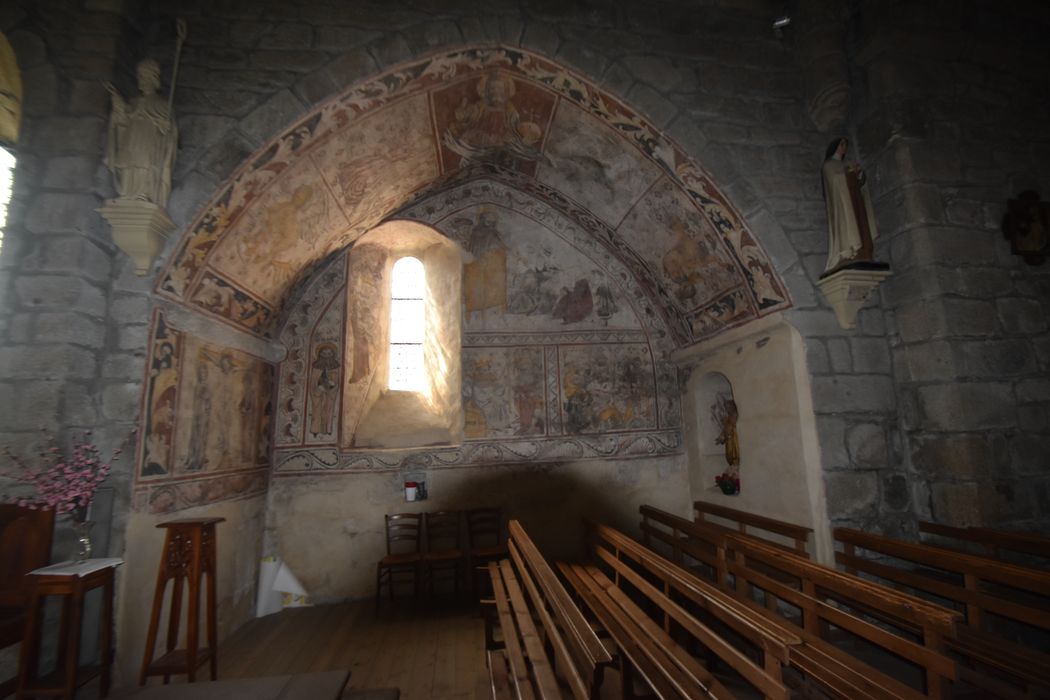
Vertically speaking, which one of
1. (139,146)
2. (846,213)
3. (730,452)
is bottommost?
(730,452)

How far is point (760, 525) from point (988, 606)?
206 cm

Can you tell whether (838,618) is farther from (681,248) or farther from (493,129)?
(493,129)

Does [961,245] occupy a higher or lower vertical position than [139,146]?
lower

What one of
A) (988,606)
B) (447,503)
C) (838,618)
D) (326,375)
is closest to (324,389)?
(326,375)

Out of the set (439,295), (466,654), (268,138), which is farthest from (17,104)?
(466,654)

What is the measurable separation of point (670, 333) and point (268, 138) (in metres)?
5.08

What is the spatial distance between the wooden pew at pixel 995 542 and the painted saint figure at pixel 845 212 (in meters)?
2.29

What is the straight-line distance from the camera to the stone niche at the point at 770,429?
4.51 m

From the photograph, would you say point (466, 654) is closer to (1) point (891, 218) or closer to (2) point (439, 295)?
(2) point (439, 295)

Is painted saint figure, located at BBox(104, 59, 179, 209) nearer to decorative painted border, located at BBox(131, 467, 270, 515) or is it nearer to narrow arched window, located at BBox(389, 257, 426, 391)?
decorative painted border, located at BBox(131, 467, 270, 515)

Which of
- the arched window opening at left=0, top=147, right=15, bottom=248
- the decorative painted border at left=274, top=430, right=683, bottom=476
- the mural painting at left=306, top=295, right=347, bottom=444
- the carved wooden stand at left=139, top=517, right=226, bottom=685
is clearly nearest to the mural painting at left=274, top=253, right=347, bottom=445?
the mural painting at left=306, top=295, right=347, bottom=444

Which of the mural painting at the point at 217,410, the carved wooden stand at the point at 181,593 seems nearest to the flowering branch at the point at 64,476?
the carved wooden stand at the point at 181,593

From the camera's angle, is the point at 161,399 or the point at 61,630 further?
the point at 161,399

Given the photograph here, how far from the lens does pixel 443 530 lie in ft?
19.9
